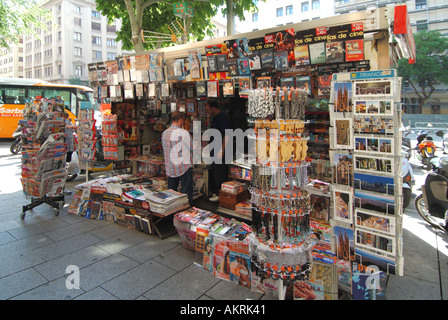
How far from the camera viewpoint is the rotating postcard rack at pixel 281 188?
2.25 m

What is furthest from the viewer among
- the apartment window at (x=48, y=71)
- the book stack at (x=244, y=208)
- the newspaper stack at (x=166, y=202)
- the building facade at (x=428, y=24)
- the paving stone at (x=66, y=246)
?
the apartment window at (x=48, y=71)

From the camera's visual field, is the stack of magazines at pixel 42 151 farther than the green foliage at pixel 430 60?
→ No

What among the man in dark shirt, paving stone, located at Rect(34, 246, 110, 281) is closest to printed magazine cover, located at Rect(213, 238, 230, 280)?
paving stone, located at Rect(34, 246, 110, 281)

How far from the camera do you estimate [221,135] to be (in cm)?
513

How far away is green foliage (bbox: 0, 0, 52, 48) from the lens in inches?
551

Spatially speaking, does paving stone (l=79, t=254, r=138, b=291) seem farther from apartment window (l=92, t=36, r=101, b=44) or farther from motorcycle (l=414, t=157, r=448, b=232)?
apartment window (l=92, t=36, r=101, b=44)

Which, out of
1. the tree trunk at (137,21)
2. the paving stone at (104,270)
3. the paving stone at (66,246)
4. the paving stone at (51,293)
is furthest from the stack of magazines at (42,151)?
the tree trunk at (137,21)

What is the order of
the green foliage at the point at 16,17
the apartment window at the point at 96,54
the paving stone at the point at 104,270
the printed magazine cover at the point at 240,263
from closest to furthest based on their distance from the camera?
the printed magazine cover at the point at 240,263, the paving stone at the point at 104,270, the green foliage at the point at 16,17, the apartment window at the point at 96,54

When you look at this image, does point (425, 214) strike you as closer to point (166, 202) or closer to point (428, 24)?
point (166, 202)

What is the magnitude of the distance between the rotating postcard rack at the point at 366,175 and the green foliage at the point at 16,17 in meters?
17.7

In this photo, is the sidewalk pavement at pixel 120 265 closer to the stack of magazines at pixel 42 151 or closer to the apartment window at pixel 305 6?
the stack of magazines at pixel 42 151

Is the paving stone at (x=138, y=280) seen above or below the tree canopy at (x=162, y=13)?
below

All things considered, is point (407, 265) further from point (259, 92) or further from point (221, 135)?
point (221, 135)
